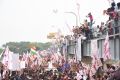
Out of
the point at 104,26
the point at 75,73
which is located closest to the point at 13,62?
the point at 75,73

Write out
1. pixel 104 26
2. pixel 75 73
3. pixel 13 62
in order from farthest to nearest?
pixel 13 62, pixel 75 73, pixel 104 26

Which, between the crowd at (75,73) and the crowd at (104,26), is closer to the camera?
the crowd at (75,73)

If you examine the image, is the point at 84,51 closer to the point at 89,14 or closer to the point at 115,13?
the point at 89,14

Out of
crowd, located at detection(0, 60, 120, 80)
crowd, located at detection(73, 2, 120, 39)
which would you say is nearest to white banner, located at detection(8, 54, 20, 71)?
crowd, located at detection(0, 60, 120, 80)

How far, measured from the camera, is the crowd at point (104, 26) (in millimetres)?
28447

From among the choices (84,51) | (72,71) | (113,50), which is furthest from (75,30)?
(113,50)

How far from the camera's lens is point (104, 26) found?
3334 centimetres

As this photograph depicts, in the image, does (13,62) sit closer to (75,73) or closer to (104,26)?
(75,73)

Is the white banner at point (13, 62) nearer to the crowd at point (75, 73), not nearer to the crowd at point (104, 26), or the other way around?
the crowd at point (75, 73)

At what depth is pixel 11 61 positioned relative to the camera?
37.5 m

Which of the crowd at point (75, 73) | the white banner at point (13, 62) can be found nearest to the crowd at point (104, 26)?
the crowd at point (75, 73)

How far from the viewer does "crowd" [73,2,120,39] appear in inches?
1120

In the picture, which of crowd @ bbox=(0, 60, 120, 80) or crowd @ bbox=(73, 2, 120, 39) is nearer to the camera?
crowd @ bbox=(0, 60, 120, 80)

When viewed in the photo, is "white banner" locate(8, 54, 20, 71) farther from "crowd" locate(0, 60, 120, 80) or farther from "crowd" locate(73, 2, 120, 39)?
"crowd" locate(73, 2, 120, 39)
